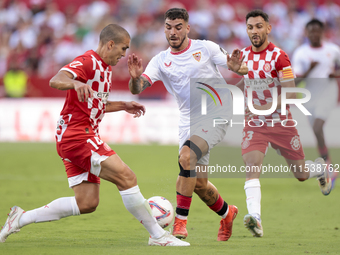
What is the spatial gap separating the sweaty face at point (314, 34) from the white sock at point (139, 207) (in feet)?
19.8

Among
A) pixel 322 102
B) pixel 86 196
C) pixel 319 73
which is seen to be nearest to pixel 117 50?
pixel 86 196

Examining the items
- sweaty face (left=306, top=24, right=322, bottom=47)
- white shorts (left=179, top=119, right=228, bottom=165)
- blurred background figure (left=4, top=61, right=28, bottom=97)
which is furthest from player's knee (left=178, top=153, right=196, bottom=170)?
blurred background figure (left=4, top=61, right=28, bottom=97)

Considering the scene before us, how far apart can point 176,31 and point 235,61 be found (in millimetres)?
852

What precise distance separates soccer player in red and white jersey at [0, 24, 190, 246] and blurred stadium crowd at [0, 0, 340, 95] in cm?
1199

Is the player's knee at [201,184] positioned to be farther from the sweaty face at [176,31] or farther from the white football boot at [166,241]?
the sweaty face at [176,31]

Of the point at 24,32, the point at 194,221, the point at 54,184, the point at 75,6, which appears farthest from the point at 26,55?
the point at 194,221

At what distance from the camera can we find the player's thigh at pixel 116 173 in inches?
208

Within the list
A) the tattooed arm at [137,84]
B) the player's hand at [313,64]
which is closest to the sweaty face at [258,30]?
the tattooed arm at [137,84]

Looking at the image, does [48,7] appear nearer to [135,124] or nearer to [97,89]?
[135,124]

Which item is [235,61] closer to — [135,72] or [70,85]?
[135,72]

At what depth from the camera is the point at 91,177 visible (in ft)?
18.5

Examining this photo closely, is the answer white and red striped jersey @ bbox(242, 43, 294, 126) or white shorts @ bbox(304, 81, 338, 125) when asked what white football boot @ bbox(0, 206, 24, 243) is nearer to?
white and red striped jersey @ bbox(242, 43, 294, 126)

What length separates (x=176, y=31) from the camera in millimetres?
6336

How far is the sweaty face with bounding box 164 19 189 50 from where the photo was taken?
6.30 m
